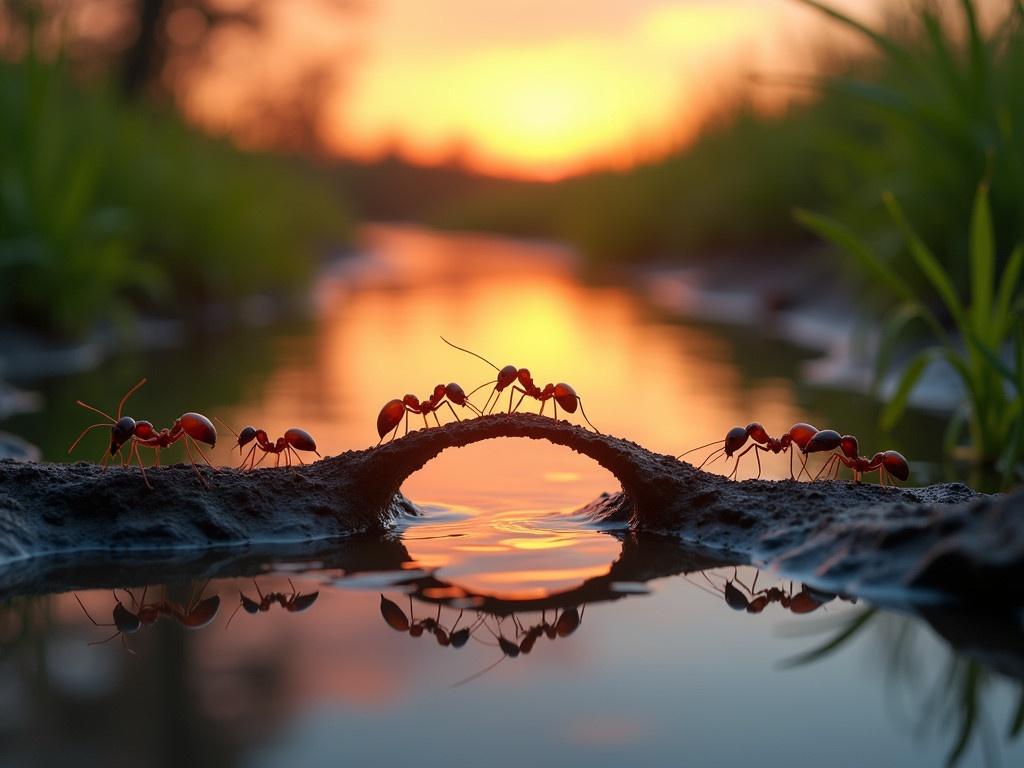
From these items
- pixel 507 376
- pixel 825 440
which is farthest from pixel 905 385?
pixel 507 376

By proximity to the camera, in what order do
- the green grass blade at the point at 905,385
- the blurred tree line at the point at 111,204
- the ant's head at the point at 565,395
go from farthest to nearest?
1. the blurred tree line at the point at 111,204
2. the green grass blade at the point at 905,385
3. the ant's head at the point at 565,395

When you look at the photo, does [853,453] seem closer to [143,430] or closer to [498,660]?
[498,660]

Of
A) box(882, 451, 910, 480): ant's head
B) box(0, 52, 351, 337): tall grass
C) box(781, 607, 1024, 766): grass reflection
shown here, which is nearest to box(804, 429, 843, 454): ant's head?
box(882, 451, 910, 480): ant's head

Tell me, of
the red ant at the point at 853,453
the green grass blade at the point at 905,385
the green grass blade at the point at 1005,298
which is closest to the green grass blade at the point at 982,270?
the green grass blade at the point at 1005,298

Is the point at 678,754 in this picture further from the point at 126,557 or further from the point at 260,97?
the point at 260,97

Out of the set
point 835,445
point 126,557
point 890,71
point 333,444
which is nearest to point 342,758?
point 126,557

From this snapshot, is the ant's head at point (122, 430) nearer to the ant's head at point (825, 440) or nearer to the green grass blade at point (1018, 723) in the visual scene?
the ant's head at point (825, 440)
